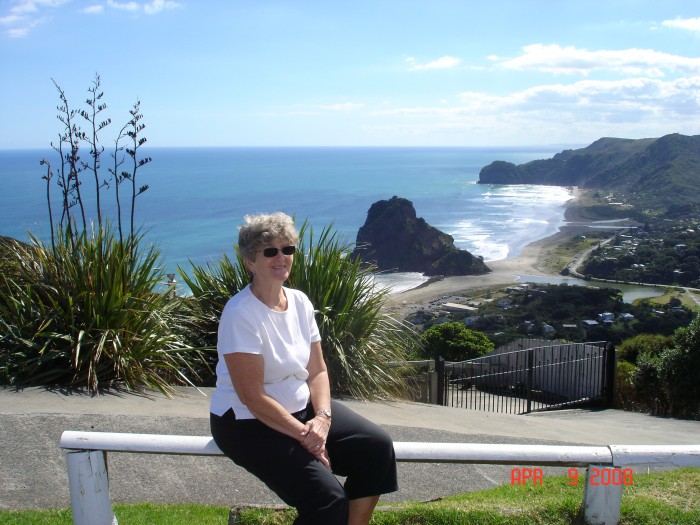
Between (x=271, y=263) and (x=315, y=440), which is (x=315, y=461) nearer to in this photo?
(x=315, y=440)

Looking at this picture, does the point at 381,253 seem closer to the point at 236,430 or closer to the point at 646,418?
the point at 646,418

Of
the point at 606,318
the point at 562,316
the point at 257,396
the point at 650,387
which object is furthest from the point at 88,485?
the point at 562,316

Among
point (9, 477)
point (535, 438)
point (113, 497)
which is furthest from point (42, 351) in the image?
point (535, 438)

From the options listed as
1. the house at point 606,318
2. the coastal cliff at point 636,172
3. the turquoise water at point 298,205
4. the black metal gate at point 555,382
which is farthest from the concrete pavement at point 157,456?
the coastal cliff at point 636,172

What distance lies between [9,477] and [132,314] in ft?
Result: 7.00

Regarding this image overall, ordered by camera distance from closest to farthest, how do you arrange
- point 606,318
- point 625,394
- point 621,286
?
point 625,394 → point 606,318 → point 621,286

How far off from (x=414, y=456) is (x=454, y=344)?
1946 cm

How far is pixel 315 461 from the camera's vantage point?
2.90 m

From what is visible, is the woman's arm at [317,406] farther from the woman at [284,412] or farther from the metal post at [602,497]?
the metal post at [602,497]

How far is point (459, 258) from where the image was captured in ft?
233

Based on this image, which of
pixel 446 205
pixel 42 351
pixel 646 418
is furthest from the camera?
pixel 446 205

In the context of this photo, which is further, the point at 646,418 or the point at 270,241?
the point at 646,418

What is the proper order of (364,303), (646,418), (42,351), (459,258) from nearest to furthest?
(42,351) → (364,303) → (646,418) → (459,258)

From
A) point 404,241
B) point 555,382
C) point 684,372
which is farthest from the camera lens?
point 404,241
